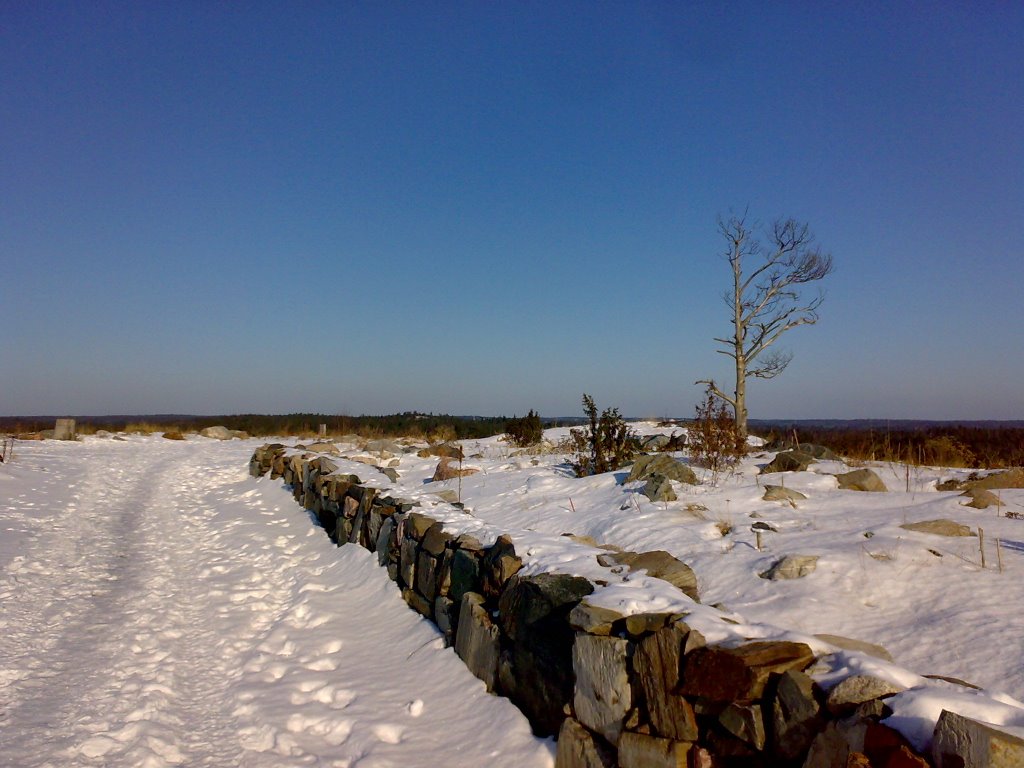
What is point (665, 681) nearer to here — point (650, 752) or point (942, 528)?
point (650, 752)

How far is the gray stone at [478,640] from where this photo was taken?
375 centimetres

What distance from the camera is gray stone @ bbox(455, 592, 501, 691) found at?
3.75m

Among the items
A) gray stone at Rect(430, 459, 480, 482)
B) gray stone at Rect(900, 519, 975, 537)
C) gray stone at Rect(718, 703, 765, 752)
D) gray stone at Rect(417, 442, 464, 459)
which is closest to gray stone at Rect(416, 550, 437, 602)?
gray stone at Rect(718, 703, 765, 752)

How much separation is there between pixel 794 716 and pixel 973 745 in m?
0.57

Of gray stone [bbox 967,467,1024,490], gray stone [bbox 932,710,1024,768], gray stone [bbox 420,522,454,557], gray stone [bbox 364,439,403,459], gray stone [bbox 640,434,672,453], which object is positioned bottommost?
gray stone [bbox 420,522,454,557]

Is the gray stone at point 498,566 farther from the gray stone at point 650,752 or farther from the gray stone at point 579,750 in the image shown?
the gray stone at point 650,752

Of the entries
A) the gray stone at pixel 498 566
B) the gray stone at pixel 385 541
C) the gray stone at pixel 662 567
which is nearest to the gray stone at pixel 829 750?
the gray stone at pixel 662 567

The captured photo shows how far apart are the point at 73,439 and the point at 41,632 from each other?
19.9 m

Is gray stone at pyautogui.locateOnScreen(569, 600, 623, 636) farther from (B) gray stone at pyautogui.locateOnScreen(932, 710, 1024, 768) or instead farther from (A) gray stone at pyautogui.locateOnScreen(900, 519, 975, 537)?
(A) gray stone at pyautogui.locateOnScreen(900, 519, 975, 537)

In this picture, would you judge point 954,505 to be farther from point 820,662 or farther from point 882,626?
point 820,662

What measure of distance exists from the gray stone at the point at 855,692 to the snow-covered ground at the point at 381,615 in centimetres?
10

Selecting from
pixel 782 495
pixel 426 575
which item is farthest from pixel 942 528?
pixel 426 575

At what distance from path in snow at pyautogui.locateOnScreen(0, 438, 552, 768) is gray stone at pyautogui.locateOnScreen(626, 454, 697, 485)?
9.59ft

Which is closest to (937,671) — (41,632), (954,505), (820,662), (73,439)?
(820,662)
